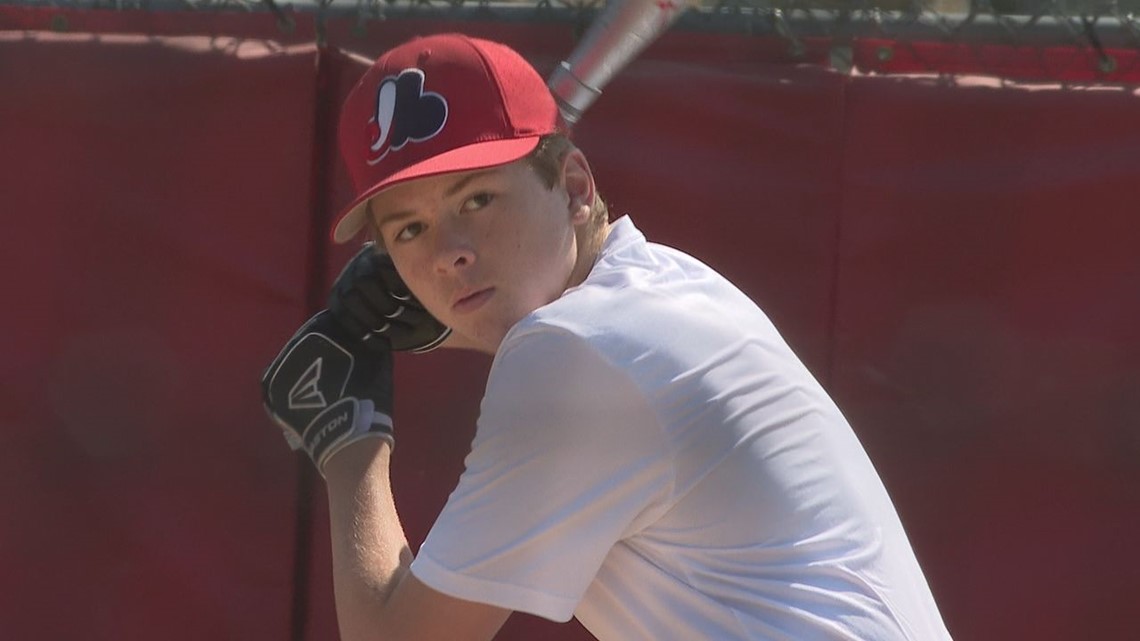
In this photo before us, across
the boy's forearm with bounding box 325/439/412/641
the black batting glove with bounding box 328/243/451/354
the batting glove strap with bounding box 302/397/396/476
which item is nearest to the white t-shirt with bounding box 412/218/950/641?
the boy's forearm with bounding box 325/439/412/641

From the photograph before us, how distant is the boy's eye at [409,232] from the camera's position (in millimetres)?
1990

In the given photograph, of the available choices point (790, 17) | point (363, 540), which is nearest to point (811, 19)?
point (790, 17)

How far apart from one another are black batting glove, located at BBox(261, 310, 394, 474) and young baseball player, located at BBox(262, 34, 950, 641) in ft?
0.27

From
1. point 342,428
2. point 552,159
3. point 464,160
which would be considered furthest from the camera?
point 342,428

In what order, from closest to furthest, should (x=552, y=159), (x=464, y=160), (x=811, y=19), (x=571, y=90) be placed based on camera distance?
(x=464, y=160), (x=552, y=159), (x=571, y=90), (x=811, y=19)

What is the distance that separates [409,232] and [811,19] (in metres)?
1.44

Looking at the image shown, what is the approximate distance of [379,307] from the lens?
2.34 m

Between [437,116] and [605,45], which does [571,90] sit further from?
[437,116]

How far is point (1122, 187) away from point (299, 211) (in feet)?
5.22

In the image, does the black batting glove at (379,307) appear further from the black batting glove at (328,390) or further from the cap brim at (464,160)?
the cap brim at (464,160)

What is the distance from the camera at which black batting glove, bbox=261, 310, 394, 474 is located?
217cm

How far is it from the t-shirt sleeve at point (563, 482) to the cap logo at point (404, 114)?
35cm

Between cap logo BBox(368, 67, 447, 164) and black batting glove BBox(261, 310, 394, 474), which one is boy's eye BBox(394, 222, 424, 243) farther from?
black batting glove BBox(261, 310, 394, 474)

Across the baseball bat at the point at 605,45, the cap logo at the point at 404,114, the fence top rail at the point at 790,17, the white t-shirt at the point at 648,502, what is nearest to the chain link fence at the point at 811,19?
the fence top rail at the point at 790,17
